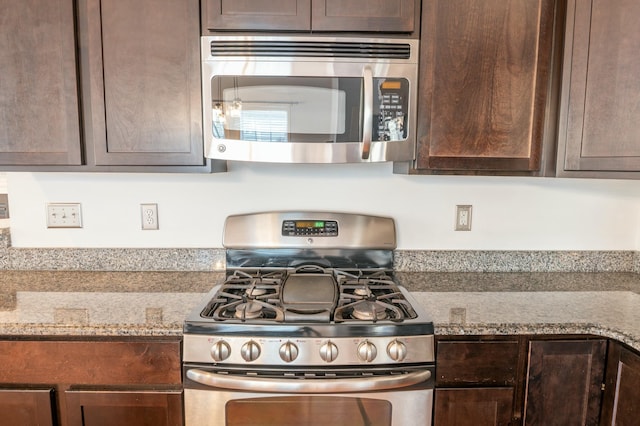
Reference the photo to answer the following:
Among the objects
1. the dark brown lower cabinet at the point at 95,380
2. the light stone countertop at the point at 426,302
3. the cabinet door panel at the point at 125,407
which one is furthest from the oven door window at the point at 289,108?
the cabinet door panel at the point at 125,407

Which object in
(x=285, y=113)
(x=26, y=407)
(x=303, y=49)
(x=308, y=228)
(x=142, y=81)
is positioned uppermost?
(x=303, y=49)

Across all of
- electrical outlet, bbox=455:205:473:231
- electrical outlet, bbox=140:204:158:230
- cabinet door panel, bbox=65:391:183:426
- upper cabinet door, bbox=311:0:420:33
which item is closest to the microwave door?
upper cabinet door, bbox=311:0:420:33

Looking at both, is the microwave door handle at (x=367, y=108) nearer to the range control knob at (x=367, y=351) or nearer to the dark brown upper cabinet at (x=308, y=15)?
the dark brown upper cabinet at (x=308, y=15)

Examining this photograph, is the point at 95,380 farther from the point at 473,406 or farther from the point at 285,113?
the point at 473,406

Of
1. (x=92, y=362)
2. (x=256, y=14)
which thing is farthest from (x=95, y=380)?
(x=256, y=14)

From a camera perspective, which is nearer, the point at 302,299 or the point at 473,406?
the point at 473,406

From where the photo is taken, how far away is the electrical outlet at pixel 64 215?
1738 millimetres

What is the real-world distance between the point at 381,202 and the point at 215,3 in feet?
3.30

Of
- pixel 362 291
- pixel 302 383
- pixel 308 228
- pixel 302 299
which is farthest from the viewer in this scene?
pixel 308 228

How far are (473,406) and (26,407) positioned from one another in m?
1.35

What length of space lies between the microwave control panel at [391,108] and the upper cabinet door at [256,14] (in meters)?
0.34

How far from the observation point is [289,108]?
53.5 inches

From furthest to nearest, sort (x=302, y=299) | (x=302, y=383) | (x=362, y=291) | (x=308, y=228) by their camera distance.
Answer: (x=308, y=228), (x=362, y=291), (x=302, y=299), (x=302, y=383)

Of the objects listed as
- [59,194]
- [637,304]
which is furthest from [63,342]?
[637,304]
